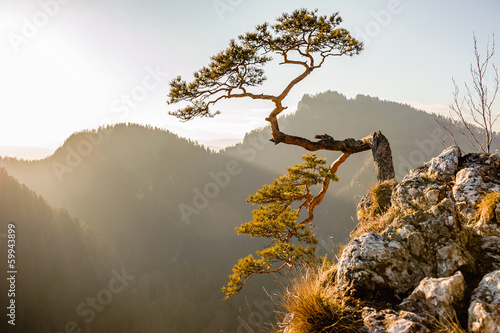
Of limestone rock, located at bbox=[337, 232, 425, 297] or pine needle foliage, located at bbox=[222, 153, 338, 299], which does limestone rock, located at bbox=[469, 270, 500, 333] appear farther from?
pine needle foliage, located at bbox=[222, 153, 338, 299]

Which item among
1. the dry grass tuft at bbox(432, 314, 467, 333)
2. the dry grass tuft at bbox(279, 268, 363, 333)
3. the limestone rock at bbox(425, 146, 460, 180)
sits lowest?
the dry grass tuft at bbox(432, 314, 467, 333)

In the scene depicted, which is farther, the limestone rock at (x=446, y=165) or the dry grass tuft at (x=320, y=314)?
the limestone rock at (x=446, y=165)

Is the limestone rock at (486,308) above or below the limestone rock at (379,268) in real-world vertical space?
below

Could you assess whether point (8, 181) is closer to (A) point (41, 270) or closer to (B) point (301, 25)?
(A) point (41, 270)

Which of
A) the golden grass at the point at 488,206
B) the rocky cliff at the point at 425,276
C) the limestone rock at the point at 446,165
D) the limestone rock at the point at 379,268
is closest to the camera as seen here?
the rocky cliff at the point at 425,276

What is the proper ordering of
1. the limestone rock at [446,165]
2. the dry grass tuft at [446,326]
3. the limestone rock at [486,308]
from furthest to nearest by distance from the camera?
the limestone rock at [446,165] < the dry grass tuft at [446,326] < the limestone rock at [486,308]

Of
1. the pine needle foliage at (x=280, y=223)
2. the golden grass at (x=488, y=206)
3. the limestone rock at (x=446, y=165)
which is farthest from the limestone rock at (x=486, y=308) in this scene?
the pine needle foliage at (x=280, y=223)

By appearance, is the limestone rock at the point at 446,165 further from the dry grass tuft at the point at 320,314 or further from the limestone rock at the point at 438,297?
the dry grass tuft at the point at 320,314

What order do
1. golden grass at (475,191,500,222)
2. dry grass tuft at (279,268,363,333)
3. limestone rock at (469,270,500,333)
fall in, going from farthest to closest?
golden grass at (475,191,500,222), dry grass tuft at (279,268,363,333), limestone rock at (469,270,500,333)

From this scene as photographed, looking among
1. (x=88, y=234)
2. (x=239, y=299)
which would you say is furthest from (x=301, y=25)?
(x=88, y=234)

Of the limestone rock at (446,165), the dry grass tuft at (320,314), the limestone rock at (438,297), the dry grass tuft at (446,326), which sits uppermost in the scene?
the limestone rock at (446,165)

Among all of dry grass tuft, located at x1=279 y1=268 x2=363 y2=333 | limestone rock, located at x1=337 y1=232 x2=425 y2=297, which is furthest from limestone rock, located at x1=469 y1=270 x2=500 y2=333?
dry grass tuft, located at x1=279 y1=268 x2=363 y2=333

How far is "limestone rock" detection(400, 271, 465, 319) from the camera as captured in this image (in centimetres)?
329

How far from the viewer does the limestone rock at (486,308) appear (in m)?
2.88
